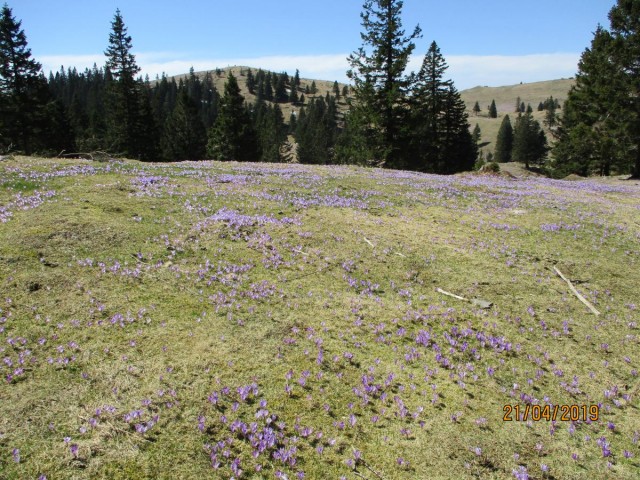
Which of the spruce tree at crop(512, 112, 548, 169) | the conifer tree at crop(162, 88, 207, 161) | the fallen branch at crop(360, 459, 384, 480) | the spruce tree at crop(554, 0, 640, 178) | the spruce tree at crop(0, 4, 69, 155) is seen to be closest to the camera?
the fallen branch at crop(360, 459, 384, 480)

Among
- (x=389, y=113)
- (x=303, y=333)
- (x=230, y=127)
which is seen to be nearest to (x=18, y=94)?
(x=230, y=127)

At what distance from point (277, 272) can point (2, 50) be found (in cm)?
6001

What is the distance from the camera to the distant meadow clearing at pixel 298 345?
16.4 feet

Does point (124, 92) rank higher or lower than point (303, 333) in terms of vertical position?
higher

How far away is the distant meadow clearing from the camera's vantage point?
16.4 ft

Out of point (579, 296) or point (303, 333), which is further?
point (579, 296)

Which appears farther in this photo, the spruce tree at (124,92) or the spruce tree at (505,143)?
the spruce tree at (505,143)

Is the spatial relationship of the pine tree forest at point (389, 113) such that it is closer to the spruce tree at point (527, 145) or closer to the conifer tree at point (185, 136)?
the conifer tree at point (185, 136)

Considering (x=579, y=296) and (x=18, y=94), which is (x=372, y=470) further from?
(x=18, y=94)

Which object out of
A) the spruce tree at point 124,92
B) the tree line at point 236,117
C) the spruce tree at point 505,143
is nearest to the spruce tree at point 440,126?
the tree line at point 236,117

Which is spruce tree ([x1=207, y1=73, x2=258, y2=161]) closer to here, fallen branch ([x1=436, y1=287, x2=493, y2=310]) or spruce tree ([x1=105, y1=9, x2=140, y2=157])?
spruce tree ([x1=105, y1=9, x2=140, y2=157])

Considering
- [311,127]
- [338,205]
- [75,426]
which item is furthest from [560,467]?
[311,127]

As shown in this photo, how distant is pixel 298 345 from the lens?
716cm

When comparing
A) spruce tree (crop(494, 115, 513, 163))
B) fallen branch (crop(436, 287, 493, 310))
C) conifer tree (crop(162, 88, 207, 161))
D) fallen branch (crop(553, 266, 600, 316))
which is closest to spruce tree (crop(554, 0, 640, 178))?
fallen branch (crop(553, 266, 600, 316))
